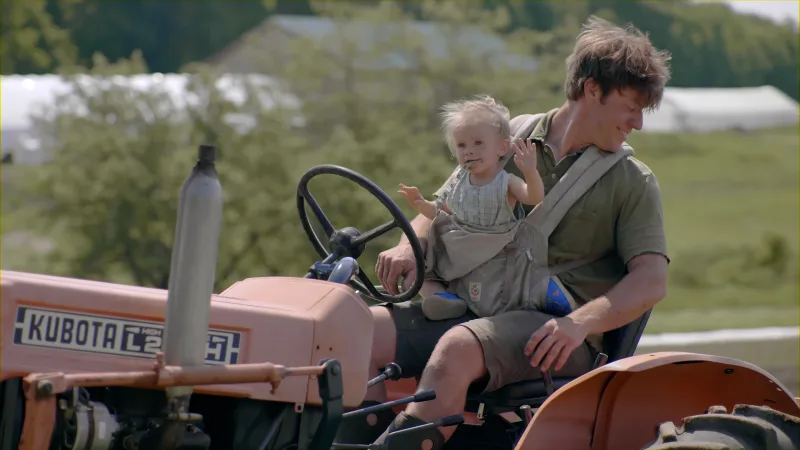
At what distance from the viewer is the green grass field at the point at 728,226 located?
12.8 m

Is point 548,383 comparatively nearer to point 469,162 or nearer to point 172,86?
point 469,162

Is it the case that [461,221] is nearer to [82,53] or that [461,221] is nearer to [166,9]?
[82,53]

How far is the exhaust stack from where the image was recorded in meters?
2.54

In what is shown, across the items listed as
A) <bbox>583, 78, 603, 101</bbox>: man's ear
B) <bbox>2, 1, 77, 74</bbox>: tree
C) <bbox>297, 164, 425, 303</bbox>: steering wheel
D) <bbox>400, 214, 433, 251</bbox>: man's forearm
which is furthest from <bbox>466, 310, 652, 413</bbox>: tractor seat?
<bbox>2, 1, 77, 74</bbox>: tree

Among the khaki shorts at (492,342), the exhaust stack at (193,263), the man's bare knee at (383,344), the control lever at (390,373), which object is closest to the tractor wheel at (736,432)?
the khaki shorts at (492,342)

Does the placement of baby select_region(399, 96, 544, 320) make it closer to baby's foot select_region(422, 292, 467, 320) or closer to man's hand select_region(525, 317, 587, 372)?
baby's foot select_region(422, 292, 467, 320)

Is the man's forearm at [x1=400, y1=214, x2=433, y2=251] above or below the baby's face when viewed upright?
below

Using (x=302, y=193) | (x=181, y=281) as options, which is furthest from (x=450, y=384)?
(x=181, y=281)

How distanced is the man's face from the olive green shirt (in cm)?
8

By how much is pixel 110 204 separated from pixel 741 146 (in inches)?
890

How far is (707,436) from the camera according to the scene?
3.21 meters

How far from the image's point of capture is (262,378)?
2855mm

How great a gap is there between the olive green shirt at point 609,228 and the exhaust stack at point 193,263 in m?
1.60

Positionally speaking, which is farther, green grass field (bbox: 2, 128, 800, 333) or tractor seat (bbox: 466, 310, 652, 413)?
green grass field (bbox: 2, 128, 800, 333)
